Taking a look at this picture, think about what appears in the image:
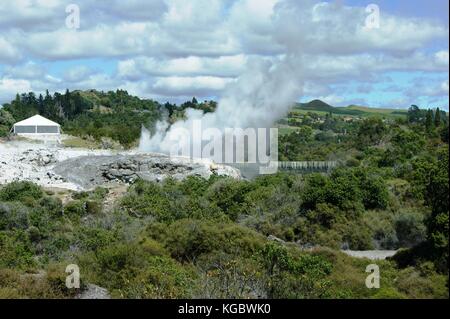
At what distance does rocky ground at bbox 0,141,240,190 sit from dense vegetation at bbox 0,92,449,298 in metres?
6.07

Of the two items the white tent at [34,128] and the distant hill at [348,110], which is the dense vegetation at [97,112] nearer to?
the white tent at [34,128]

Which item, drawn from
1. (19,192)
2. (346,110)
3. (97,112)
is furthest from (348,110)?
(19,192)

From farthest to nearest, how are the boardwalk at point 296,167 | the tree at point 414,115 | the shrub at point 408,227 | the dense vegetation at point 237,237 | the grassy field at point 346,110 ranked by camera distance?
1. the grassy field at point 346,110
2. the tree at point 414,115
3. the boardwalk at point 296,167
4. the shrub at point 408,227
5. the dense vegetation at point 237,237

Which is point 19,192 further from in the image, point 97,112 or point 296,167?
point 97,112

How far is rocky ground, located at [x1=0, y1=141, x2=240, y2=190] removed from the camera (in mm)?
46500

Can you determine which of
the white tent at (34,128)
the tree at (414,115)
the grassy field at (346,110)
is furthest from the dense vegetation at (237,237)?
the grassy field at (346,110)

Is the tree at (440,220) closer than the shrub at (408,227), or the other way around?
the tree at (440,220)

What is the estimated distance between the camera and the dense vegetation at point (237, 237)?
13.4 metres

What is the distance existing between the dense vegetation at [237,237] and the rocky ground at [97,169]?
607 centimetres

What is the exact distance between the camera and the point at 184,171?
1869 inches

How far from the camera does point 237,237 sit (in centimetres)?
1989

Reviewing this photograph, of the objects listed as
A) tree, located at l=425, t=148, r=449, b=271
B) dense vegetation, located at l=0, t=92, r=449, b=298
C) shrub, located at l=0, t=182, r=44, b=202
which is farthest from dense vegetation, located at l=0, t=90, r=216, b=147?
tree, located at l=425, t=148, r=449, b=271

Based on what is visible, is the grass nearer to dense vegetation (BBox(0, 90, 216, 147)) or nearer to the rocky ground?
dense vegetation (BBox(0, 90, 216, 147))
